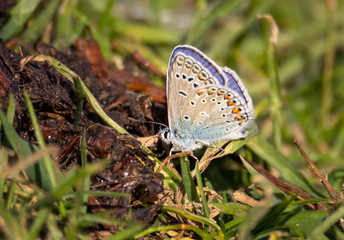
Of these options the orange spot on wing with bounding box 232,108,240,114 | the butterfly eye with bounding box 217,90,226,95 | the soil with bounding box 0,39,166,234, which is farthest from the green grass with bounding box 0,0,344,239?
the butterfly eye with bounding box 217,90,226,95

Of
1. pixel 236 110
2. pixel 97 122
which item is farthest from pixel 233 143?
pixel 97 122

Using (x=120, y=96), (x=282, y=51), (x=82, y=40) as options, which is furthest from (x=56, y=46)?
(x=282, y=51)

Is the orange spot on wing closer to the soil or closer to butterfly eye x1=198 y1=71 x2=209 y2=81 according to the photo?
butterfly eye x1=198 y1=71 x2=209 y2=81

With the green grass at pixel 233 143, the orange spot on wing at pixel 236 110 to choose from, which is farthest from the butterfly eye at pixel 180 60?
the green grass at pixel 233 143

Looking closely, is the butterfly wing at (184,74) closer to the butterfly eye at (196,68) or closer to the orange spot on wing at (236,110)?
the butterfly eye at (196,68)

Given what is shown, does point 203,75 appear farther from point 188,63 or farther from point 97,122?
point 97,122

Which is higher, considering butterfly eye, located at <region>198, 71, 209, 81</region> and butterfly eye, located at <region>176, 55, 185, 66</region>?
butterfly eye, located at <region>176, 55, 185, 66</region>

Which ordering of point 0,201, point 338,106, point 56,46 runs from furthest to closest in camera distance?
point 338,106 → point 56,46 → point 0,201

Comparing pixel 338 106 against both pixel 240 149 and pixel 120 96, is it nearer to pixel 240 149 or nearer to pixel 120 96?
pixel 240 149
